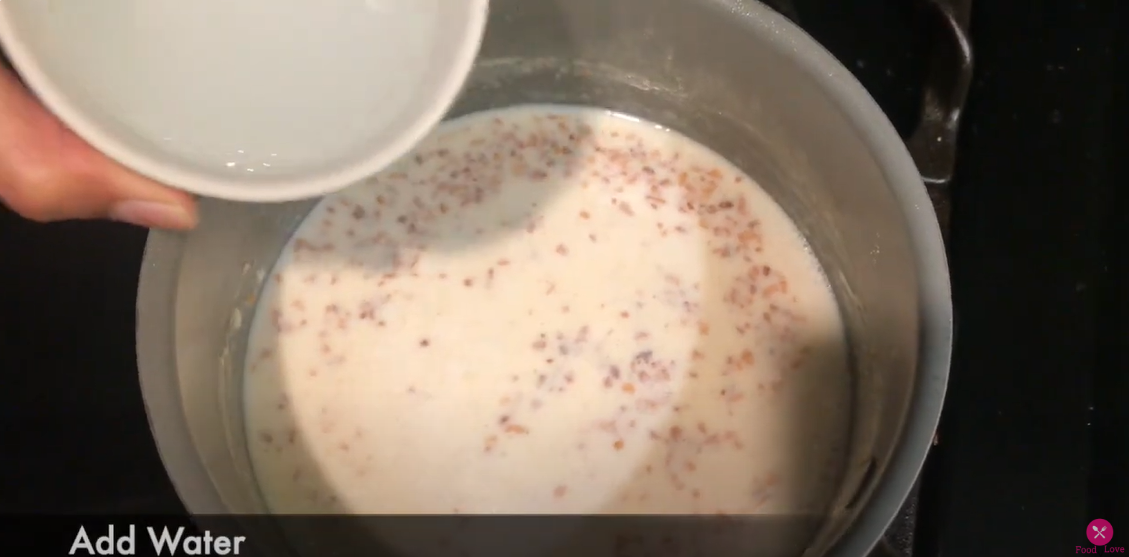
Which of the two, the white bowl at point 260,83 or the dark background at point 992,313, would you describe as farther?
the dark background at point 992,313

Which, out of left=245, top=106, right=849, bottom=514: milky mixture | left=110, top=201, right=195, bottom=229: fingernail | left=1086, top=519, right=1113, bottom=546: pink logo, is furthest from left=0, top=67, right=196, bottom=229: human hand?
left=1086, top=519, right=1113, bottom=546: pink logo

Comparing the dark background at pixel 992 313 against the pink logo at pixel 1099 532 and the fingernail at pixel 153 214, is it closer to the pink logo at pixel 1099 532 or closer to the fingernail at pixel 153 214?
the pink logo at pixel 1099 532

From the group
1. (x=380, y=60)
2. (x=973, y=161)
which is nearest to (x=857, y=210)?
(x=973, y=161)

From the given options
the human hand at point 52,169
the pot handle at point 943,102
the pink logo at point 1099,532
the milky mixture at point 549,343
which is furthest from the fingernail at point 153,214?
the pink logo at point 1099,532

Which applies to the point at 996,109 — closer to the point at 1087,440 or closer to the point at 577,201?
the point at 1087,440

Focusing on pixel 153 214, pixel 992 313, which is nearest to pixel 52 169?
pixel 153 214

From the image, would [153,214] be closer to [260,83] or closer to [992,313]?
[260,83]

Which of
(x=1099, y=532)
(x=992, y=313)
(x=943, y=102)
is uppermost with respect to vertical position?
(x=943, y=102)
